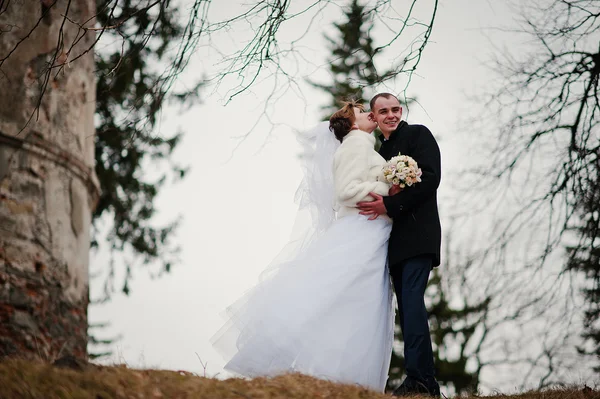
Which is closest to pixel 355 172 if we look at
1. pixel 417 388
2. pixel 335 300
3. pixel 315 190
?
pixel 315 190


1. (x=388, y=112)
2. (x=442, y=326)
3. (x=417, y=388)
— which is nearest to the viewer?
(x=417, y=388)

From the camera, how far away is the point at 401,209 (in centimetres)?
481

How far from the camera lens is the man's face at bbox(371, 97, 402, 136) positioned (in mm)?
5164

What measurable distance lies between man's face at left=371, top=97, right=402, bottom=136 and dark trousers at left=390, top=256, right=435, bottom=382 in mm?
1179

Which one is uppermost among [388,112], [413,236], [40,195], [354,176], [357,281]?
[40,195]

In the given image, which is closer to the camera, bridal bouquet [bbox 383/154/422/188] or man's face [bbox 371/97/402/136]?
bridal bouquet [bbox 383/154/422/188]

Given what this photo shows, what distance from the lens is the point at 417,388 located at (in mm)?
4508

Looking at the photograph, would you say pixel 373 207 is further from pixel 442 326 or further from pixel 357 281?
pixel 442 326

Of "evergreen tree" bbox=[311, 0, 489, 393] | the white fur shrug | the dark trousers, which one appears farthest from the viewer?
"evergreen tree" bbox=[311, 0, 489, 393]

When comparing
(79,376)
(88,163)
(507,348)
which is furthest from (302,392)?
(507,348)

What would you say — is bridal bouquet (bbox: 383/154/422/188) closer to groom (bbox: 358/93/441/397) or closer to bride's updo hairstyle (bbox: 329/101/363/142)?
groom (bbox: 358/93/441/397)

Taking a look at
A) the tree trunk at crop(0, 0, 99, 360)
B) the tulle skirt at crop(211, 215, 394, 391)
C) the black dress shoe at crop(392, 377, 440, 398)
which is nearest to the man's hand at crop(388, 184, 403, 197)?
the tulle skirt at crop(211, 215, 394, 391)

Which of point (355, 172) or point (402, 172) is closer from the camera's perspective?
point (402, 172)

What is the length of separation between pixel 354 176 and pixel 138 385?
262 centimetres
